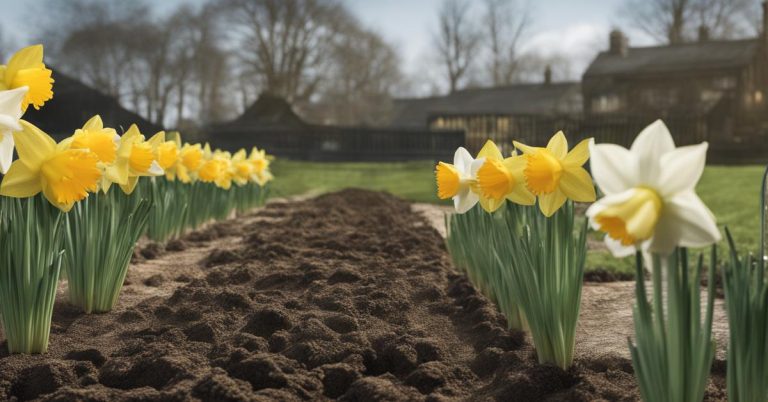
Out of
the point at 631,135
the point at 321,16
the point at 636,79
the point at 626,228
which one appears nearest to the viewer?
the point at 626,228

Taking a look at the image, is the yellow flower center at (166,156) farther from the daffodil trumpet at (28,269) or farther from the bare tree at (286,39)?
the bare tree at (286,39)

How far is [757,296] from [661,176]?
0.35 m

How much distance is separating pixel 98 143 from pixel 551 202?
150 centimetres

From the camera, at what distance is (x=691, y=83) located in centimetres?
3203

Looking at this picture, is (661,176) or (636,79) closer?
(661,176)

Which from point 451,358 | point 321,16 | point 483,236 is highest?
point 321,16

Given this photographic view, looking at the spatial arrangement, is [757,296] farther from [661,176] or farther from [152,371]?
[152,371]

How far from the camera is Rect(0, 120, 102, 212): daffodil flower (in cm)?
222

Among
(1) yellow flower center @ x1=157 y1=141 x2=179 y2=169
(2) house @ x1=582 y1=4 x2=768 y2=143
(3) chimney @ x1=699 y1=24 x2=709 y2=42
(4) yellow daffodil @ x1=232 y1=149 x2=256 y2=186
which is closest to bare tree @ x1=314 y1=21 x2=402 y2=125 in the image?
(2) house @ x1=582 y1=4 x2=768 y2=143

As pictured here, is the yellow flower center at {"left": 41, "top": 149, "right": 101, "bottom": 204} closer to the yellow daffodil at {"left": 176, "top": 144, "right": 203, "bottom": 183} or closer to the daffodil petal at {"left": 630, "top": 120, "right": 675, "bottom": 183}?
the daffodil petal at {"left": 630, "top": 120, "right": 675, "bottom": 183}

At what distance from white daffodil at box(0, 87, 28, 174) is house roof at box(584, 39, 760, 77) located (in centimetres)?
3289

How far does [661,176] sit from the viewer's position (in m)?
1.56

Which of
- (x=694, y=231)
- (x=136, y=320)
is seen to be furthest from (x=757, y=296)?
(x=136, y=320)

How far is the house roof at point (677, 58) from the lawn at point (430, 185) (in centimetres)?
1612
